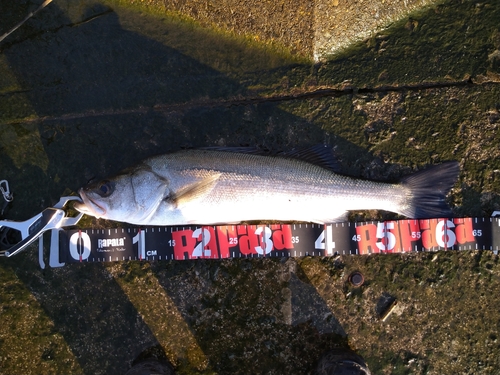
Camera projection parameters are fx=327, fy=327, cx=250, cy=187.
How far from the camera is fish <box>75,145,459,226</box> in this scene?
2.87 m

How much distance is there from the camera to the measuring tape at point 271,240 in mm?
3141

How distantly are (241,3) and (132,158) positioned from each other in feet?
6.22

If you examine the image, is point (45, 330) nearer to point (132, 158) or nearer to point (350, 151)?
point (132, 158)

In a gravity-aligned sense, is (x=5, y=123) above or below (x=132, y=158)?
above

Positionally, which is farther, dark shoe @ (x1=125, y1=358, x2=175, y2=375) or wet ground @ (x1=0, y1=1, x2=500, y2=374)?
wet ground @ (x1=0, y1=1, x2=500, y2=374)

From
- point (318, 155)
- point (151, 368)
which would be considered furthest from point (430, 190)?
point (151, 368)

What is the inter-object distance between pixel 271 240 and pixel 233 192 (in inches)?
26.1

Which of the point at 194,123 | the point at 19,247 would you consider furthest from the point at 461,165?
the point at 19,247

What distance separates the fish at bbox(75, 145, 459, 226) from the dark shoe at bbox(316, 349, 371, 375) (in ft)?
4.22

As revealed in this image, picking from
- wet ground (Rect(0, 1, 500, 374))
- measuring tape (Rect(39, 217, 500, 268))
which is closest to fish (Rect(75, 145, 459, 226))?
measuring tape (Rect(39, 217, 500, 268))

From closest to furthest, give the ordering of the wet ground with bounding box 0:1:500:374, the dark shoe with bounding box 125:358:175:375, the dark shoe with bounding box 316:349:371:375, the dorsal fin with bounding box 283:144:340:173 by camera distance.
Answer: the dark shoe with bounding box 316:349:371:375, the dark shoe with bounding box 125:358:175:375, the dorsal fin with bounding box 283:144:340:173, the wet ground with bounding box 0:1:500:374

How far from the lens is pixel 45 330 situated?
10.8 feet

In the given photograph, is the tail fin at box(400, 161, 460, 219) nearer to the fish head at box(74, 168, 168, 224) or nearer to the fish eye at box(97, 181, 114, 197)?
the fish head at box(74, 168, 168, 224)

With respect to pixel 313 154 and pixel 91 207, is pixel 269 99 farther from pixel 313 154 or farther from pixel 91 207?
pixel 91 207
